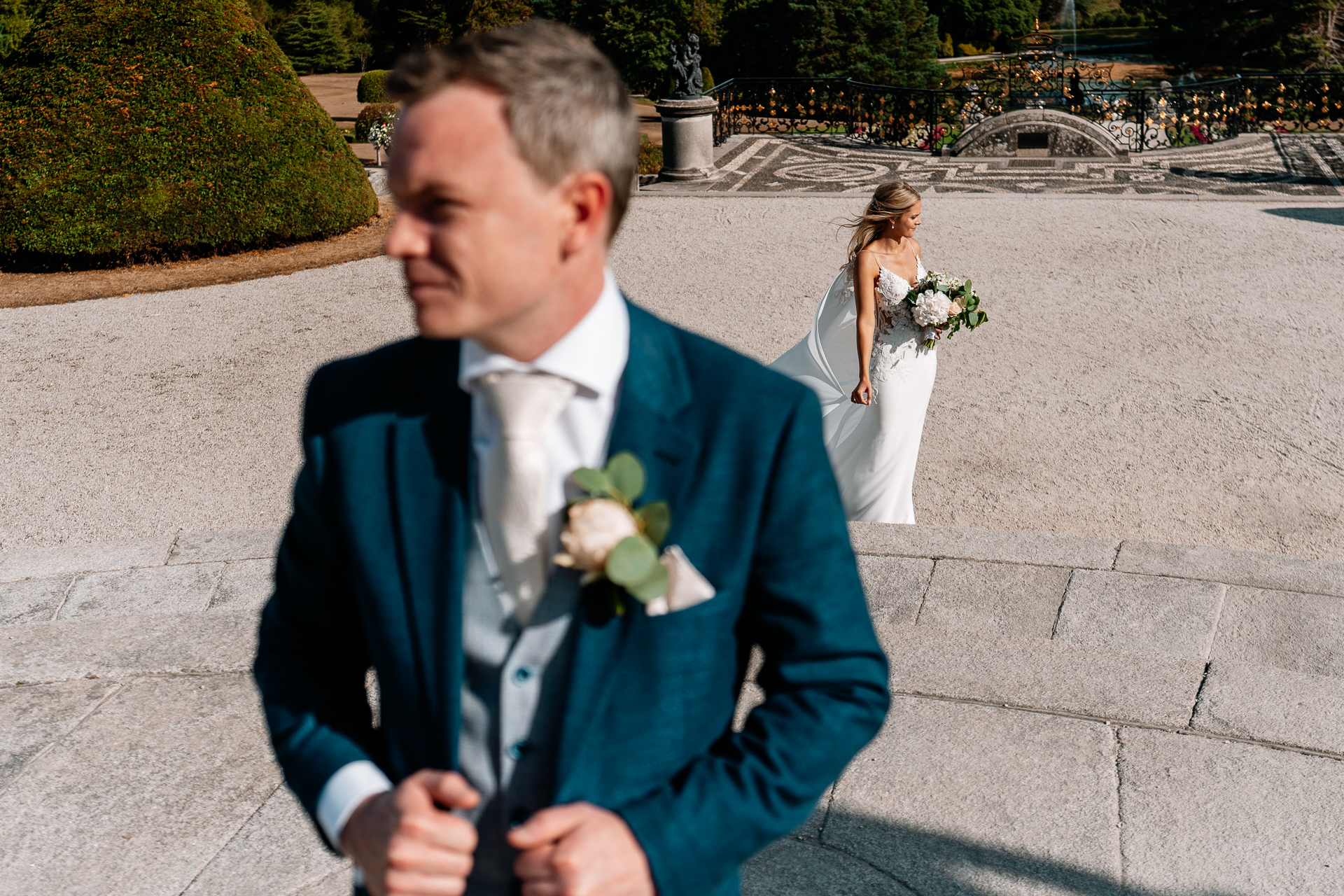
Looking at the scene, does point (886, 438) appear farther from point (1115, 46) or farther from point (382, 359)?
point (1115, 46)

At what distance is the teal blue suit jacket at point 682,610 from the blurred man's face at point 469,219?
0.59 ft

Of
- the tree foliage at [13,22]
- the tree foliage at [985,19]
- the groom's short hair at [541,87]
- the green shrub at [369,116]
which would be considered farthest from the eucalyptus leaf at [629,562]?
the tree foliage at [985,19]

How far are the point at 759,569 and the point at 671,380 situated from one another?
0.88ft

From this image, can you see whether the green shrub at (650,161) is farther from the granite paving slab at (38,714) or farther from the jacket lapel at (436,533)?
the jacket lapel at (436,533)

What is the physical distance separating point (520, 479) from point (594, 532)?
0.13m

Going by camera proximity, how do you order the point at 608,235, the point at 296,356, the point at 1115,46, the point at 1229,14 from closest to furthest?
the point at 608,235, the point at 296,356, the point at 1229,14, the point at 1115,46

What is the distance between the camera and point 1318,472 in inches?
268

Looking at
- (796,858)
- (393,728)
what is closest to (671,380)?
(393,728)

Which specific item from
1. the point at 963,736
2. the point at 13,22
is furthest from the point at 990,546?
the point at 13,22

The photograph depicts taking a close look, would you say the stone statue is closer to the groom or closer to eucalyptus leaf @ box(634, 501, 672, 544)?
the groom

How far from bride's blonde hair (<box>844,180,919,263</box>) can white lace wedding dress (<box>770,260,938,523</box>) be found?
0.20 meters

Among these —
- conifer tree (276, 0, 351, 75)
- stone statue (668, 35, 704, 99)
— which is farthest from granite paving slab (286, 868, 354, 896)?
conifer tree (276, 0, 351, 75)

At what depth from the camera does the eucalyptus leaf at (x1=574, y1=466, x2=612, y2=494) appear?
1405mm

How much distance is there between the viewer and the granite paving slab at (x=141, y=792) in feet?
11.4
